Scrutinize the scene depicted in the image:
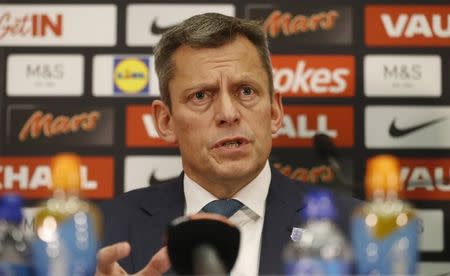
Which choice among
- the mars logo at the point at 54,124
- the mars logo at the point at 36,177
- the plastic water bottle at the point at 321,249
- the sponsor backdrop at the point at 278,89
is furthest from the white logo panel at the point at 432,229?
the plastic water bottle at the point at 321,249

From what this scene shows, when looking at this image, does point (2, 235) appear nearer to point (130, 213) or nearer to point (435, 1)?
point (130, 213)

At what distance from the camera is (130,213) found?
1.79 metres

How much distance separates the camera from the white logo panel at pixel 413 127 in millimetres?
2346

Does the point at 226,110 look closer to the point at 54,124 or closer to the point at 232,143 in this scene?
the point at 232,143

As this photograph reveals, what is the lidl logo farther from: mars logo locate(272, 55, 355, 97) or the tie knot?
the tie knot

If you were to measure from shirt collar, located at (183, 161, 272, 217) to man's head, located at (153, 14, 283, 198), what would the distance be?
0.06 ft

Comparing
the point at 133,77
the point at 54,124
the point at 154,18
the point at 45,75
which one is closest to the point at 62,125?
the point at 54,124

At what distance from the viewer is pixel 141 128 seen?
2.38 m

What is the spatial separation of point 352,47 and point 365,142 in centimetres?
33

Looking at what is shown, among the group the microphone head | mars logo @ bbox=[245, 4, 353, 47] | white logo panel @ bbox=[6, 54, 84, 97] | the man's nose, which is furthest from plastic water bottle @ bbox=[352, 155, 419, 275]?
white logo panel @ bbox=[6, 54, 84, 97]

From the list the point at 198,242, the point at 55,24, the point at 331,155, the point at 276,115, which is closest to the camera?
the point at 198,242

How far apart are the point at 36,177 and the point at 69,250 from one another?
158cm

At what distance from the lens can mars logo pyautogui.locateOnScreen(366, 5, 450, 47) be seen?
2377mm

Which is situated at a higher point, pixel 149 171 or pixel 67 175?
pixel 67 175
